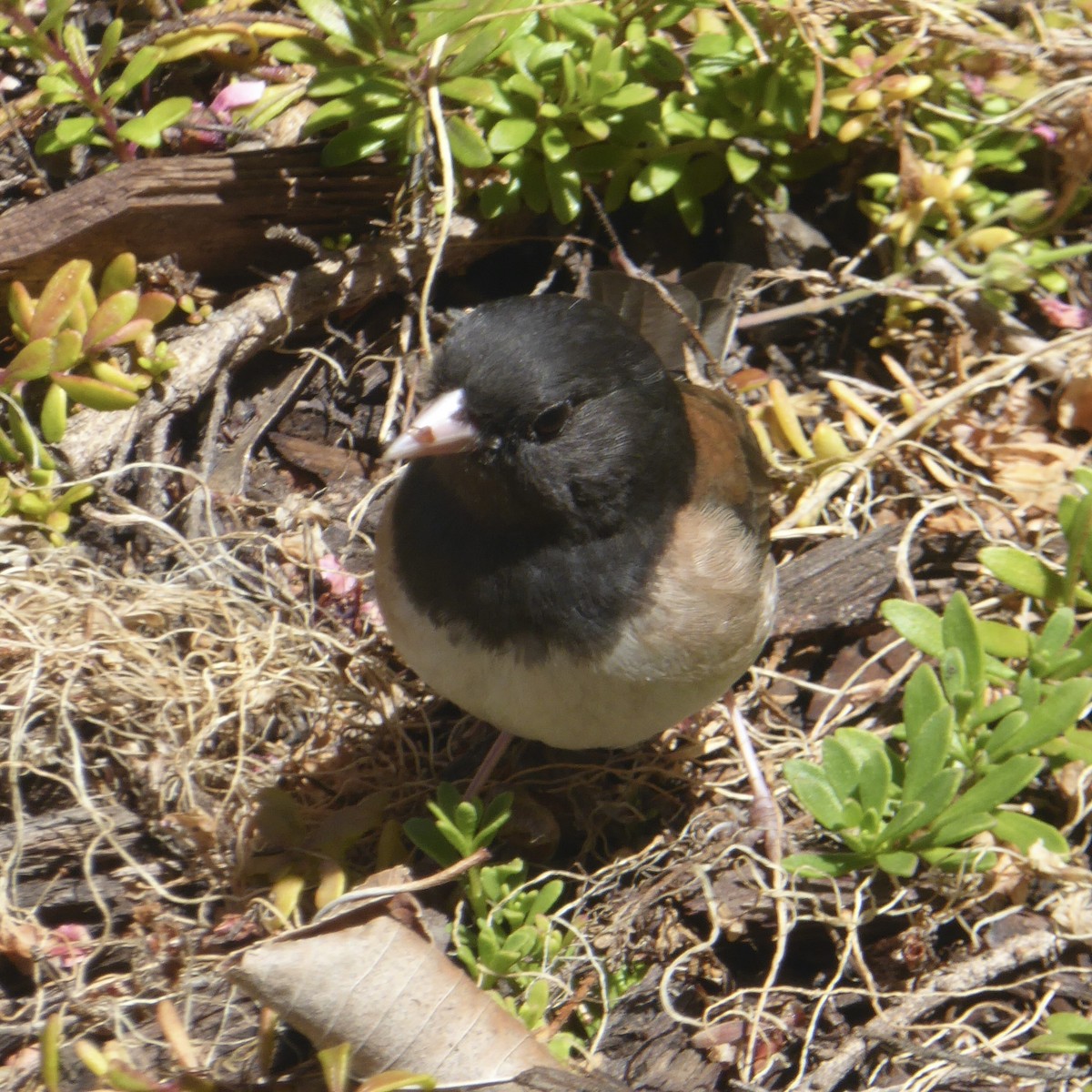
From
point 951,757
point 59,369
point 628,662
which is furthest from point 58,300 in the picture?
point 951,757

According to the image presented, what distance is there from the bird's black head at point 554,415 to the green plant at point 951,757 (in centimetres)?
63

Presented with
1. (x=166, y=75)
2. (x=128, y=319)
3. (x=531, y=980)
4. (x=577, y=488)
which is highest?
(x=166, y=75)

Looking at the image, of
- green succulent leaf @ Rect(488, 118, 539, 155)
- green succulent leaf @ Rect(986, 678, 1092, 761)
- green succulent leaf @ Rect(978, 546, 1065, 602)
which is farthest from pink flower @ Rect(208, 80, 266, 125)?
green succulent leaf @ Rect(986, 678, 1092, 761)

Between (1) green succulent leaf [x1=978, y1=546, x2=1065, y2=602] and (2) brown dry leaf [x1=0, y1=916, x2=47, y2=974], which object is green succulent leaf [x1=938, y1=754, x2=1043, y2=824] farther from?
(2) brown dry leaf [x1=0, y1=916, x2=47, y2=974]

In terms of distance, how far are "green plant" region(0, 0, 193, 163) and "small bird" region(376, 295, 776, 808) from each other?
1.15 meters

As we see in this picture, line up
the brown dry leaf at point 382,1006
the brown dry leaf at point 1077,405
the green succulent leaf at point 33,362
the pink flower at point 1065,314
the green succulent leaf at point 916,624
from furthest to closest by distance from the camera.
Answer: the pink flower at point 1065,314
the brown dry leaf at point 1077,405
the green succulent leaf at point 33,362
the green succulent leaf at point 916,624
the brown dry leaf at point 382,1006

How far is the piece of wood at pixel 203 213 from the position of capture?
9.62 ft

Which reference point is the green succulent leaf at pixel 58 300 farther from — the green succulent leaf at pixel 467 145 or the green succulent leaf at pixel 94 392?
the green succulent leaf at pixel 467 145

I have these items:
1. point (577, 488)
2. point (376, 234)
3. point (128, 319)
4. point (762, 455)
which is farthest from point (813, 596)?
point (128, 319)

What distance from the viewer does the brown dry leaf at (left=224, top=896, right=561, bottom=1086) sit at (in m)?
2.08

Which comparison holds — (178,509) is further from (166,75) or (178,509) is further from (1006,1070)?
(1006,1070)

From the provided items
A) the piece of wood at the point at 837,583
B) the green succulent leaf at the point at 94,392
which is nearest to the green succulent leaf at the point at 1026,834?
the piece of wood at the point at 837,583

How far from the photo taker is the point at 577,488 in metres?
2.25

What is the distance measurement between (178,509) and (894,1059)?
6.52ft
